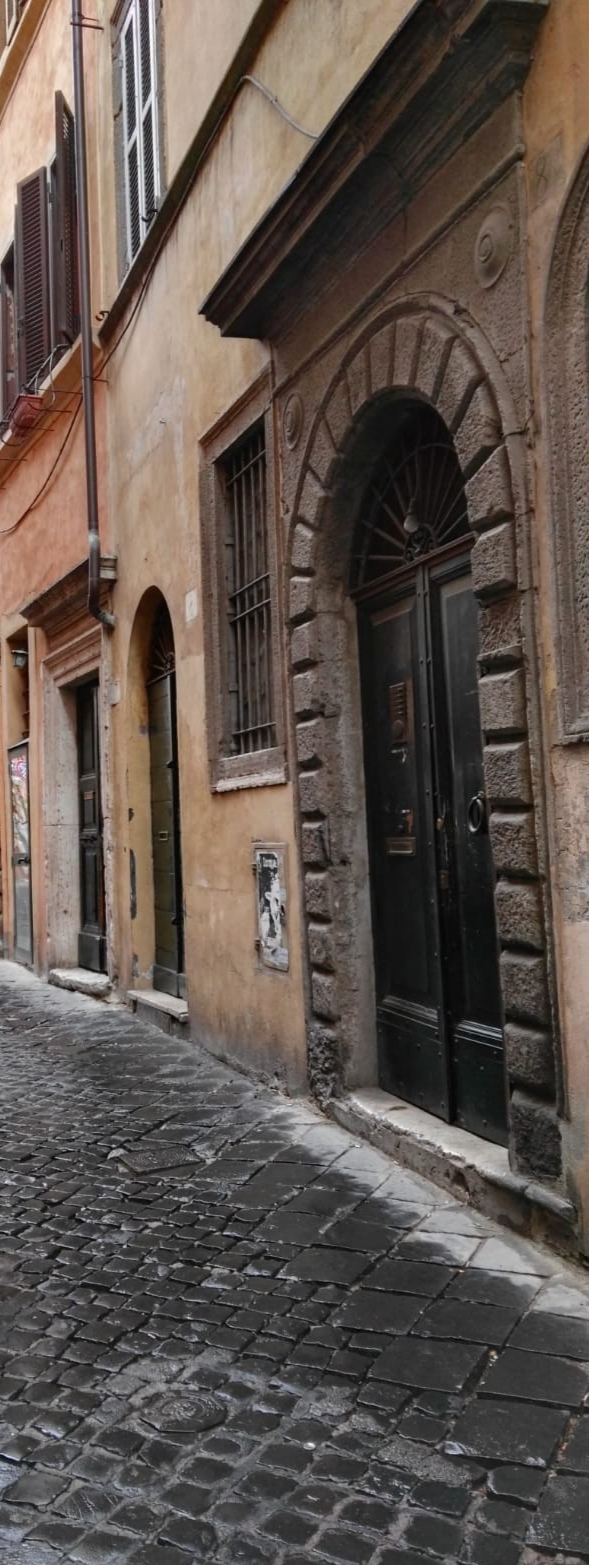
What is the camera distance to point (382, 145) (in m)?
3.99

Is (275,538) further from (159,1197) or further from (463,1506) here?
(463,1506)

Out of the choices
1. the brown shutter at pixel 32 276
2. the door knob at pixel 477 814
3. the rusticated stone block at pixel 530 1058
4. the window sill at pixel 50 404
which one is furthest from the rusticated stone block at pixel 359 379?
the brown shutter at pixel 32 276

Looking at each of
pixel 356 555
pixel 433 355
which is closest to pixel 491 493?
pixel 433 355

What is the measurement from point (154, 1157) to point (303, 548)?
2.58 metres

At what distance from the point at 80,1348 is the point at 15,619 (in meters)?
9.15

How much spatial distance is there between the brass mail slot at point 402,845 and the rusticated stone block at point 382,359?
5.57 feet

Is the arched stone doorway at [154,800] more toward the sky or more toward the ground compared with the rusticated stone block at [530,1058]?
more toward the sky

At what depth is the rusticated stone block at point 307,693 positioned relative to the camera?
505 centimetres

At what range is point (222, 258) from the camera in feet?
20.0

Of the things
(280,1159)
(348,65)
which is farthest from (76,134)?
(280,1159)

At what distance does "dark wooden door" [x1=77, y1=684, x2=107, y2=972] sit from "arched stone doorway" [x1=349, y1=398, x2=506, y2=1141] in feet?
16.0

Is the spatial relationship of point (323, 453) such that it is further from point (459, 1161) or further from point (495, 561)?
point (459, 1161)

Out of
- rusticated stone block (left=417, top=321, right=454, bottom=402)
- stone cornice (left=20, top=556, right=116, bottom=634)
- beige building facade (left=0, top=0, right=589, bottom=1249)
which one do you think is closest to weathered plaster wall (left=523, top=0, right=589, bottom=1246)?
beige building facade (left=0, top=0, right=589, bottom=1249)

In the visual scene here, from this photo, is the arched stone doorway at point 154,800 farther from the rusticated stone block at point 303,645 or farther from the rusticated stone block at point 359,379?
the rusticated stone block at point 359,379
